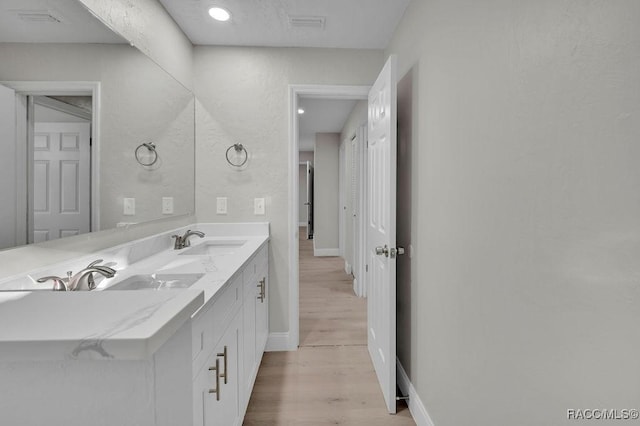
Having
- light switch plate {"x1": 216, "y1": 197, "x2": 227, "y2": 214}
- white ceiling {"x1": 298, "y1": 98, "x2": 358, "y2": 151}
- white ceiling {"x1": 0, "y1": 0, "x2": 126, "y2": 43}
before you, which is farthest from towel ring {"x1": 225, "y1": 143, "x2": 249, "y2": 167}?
white ceiling {"x1": 298, "y1": 98, "x2": 358, "y2": 151}

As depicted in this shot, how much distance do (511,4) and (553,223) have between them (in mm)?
666

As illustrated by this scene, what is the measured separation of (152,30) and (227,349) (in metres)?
1.84

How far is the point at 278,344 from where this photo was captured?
2547 mm

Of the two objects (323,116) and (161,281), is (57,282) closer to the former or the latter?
(161,281)

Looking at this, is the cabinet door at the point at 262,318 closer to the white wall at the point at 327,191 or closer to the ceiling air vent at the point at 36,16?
the ceiling air vent at the point at 36,16

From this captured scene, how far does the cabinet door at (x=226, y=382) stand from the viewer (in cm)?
114

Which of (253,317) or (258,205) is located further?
(258,205)

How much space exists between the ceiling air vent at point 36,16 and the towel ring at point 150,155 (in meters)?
0.68

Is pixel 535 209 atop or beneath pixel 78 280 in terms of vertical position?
atop

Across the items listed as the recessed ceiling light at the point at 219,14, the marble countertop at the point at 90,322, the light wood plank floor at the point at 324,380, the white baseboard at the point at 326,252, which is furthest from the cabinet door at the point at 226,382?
the white baseboard at the point at 326,252

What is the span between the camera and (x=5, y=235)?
1.00 meters

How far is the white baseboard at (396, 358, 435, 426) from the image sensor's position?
165 centimetres

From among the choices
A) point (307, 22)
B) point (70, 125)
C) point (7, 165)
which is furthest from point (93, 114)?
point (307, 22)

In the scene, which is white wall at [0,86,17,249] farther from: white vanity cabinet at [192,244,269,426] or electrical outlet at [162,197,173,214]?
electrical outlet at [162,197,173,214]
